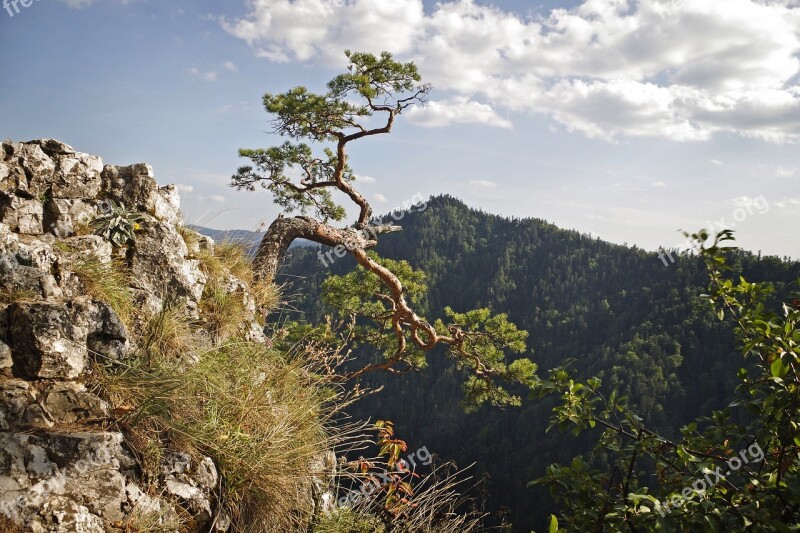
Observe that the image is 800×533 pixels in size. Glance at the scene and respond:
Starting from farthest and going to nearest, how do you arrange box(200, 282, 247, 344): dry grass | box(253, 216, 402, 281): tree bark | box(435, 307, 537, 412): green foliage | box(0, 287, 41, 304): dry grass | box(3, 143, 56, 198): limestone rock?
box(435, 307, 537, 412): green foliage
box(253, 216, 402, 281): tree bark
box(200, 282, 247, 344): dry grass
box(3, 143, 56, 198): limestone rock
box(0, 287, 41, 304): dry grass

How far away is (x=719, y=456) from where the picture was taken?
2264 millimetres

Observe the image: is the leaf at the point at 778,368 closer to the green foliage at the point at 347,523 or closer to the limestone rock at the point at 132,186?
the green foliage at the point at 347,523

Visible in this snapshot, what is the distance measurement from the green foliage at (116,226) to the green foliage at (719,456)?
10.3 feet

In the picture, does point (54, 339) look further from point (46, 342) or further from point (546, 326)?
point (546, 326)

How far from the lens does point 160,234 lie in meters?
3.95

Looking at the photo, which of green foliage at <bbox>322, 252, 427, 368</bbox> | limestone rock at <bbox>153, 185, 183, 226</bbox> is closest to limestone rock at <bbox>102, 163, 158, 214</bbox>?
limestone rock at <bbox>153, 185, 183, 226</bbox>

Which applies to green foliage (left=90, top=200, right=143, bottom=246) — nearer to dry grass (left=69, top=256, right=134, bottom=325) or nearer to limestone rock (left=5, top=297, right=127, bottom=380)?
dry grass (left=69, top=256, right=134, bottom=325)

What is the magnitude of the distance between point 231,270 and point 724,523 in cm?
430

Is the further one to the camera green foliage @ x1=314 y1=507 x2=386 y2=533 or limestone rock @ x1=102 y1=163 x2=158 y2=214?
limestone rock @ x1=102 y1=163 x2=158 y2=214

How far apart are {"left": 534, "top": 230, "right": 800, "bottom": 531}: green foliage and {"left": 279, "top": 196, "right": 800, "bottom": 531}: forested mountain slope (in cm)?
4989

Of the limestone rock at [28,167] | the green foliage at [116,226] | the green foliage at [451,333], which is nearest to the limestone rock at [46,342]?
the green foliage at [116,226]

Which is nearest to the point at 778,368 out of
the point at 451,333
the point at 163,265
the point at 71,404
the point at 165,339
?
the point at 71,404

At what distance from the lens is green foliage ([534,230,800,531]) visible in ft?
5.81

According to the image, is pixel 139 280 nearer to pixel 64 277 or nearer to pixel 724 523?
pixel 64 277
